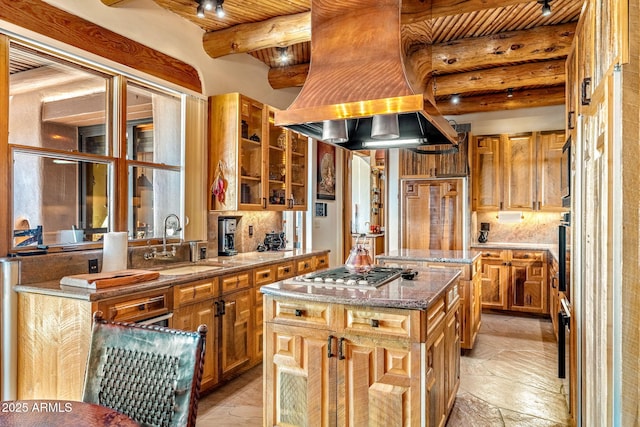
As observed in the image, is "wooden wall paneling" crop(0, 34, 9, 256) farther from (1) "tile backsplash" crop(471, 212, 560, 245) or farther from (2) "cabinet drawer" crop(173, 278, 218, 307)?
(1) "tile backsplash" crop(471, 212, 560, 245)

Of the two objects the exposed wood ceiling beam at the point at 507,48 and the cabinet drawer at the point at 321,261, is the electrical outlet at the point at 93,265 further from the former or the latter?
the exposed wood ceiling beam at the point at 507,48

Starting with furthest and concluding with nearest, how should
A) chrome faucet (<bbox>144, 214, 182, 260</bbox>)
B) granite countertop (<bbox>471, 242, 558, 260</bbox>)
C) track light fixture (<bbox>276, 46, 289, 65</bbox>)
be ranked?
granite countertop (<bbox>471, 242, 558, 260</bbox>) → track light fixture (<bbox>276, 46, 289, 65</bbox>) → chrome faucet (<bbox>144, 214, 182, 260</bbox>)

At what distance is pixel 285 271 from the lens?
4.14 m

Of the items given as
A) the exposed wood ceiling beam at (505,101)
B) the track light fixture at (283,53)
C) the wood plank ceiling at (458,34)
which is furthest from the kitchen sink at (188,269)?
the exposed wood ceiling beam at (505,101)

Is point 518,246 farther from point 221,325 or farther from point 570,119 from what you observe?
point 221,325

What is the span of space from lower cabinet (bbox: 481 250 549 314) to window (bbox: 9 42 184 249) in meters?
4.37

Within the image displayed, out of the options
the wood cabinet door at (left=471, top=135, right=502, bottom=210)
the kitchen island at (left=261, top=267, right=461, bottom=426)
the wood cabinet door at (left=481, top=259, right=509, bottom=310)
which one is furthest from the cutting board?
the wood cabinet door at (left=471, top=135, right=502, bottom=210)

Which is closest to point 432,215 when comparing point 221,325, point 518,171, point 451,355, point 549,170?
point 518,171

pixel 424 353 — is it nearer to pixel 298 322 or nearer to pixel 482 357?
pixel 298 322

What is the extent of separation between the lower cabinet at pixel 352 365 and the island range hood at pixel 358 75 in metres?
1.09

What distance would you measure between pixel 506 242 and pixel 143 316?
17.9 ft

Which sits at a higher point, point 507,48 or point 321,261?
point 507,48

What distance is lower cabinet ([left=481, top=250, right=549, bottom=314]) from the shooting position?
5.45m

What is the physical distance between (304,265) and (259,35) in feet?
7.99
